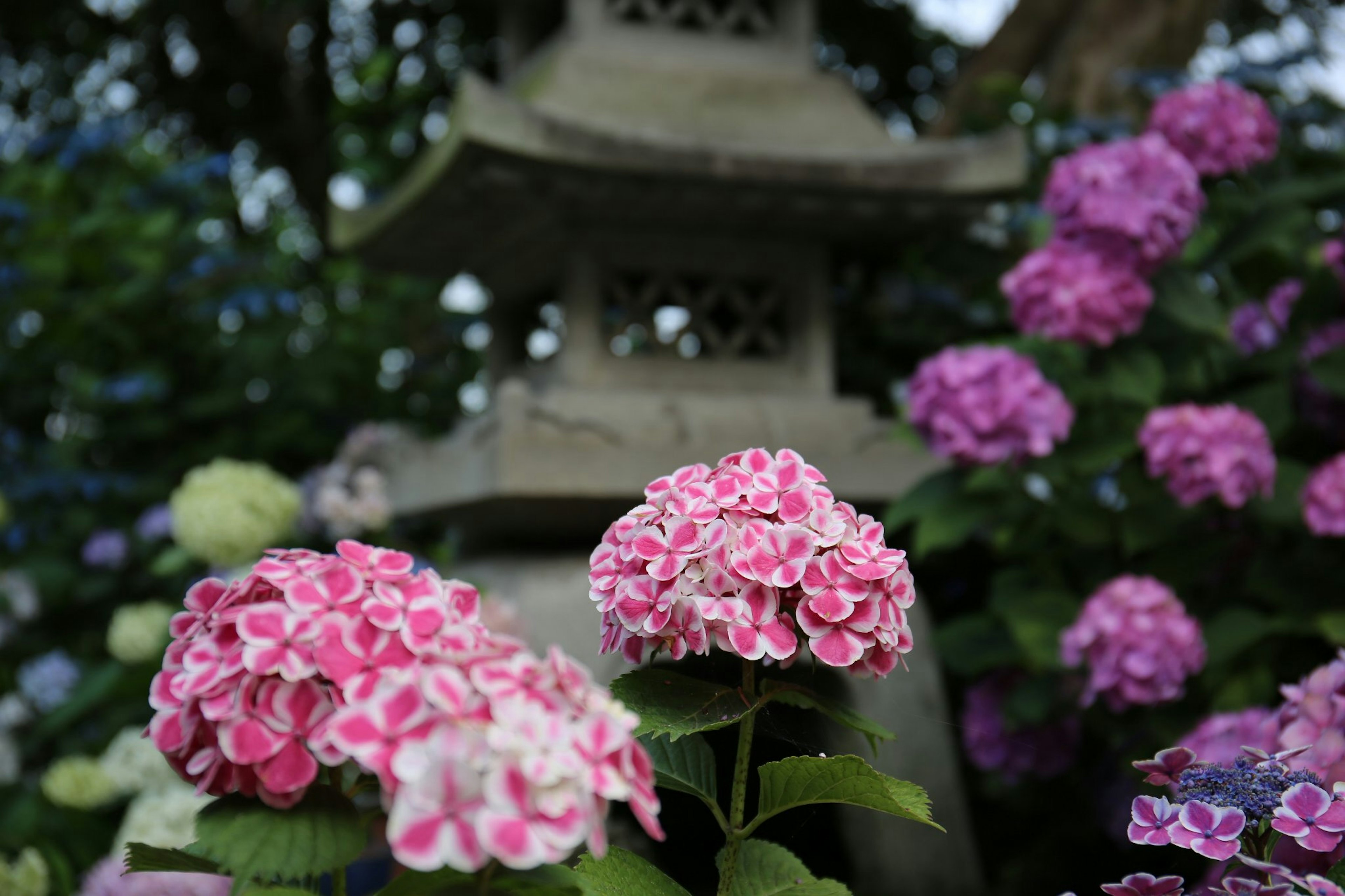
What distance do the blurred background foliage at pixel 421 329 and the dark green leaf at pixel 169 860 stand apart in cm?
118

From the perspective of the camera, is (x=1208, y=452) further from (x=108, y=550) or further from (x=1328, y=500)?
(x=108, y=550)

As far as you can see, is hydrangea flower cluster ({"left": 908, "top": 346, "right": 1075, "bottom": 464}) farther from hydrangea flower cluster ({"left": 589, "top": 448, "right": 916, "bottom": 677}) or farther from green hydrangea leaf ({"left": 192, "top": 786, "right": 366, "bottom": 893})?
green hydrangea leaf ({"left": 192, "top": 786, "right": 366, "bottom": 893})

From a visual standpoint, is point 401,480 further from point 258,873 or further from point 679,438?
point 258,873

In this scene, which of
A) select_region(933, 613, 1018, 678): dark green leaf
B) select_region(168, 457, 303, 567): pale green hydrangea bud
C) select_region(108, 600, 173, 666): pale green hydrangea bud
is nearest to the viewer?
select_region(933, 613, 1018, 678): dark green leaf

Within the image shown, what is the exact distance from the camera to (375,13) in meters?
5.71

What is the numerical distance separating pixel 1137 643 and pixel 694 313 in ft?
4.85

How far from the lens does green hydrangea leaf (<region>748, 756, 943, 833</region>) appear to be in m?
0.71

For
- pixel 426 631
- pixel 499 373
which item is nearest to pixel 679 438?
pixel 499 373

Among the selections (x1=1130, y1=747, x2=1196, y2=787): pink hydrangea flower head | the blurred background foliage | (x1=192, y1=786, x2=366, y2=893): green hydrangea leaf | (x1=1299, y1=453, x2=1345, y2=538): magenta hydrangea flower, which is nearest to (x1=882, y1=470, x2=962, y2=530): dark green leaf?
the blurred background foliage

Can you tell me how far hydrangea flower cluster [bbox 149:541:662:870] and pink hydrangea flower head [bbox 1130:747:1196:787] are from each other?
42 centimetres

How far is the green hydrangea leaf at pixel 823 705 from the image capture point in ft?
2.58

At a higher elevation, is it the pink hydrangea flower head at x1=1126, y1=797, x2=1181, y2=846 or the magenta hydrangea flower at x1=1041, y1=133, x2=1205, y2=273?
the pink hydrangea flower head at x1=1126, y1=797, x2=1181, y2=846

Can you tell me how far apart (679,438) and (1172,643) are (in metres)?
1.22

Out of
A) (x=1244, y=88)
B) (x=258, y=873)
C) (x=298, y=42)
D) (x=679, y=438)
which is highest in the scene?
(x=258, y=873)
